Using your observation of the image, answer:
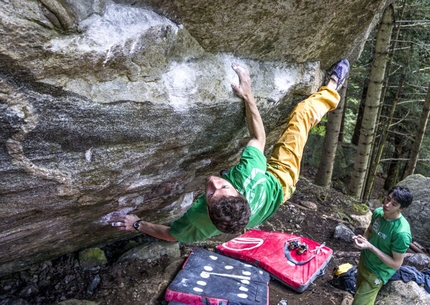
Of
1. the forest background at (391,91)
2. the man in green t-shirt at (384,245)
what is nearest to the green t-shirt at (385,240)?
the man in green t-shirt at (384,245)

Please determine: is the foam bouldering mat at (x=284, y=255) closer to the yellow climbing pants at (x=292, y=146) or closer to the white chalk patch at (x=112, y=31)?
the yellow climbing pants at (x=292, y=146)

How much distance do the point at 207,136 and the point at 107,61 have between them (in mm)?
1672

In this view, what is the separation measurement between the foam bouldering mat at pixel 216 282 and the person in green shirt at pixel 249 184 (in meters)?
1.18

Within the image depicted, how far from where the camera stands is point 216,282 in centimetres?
516

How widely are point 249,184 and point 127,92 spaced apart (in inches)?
59.2

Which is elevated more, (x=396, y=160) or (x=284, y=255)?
(x=284, y=255)

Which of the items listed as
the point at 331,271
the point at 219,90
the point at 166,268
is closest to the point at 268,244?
the point at 331,271

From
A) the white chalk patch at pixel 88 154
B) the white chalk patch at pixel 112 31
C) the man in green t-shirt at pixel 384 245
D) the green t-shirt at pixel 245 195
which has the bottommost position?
the man in green t-shirt at pixel 384 245

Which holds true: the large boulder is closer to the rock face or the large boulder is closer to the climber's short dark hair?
the rock face

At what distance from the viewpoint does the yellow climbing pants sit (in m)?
4.24

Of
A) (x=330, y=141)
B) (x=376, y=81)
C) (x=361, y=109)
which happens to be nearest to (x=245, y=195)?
(x=376, y=81)

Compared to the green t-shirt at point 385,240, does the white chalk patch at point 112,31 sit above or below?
above

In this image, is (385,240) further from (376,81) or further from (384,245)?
(376,81)

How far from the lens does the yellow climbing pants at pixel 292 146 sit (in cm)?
424
